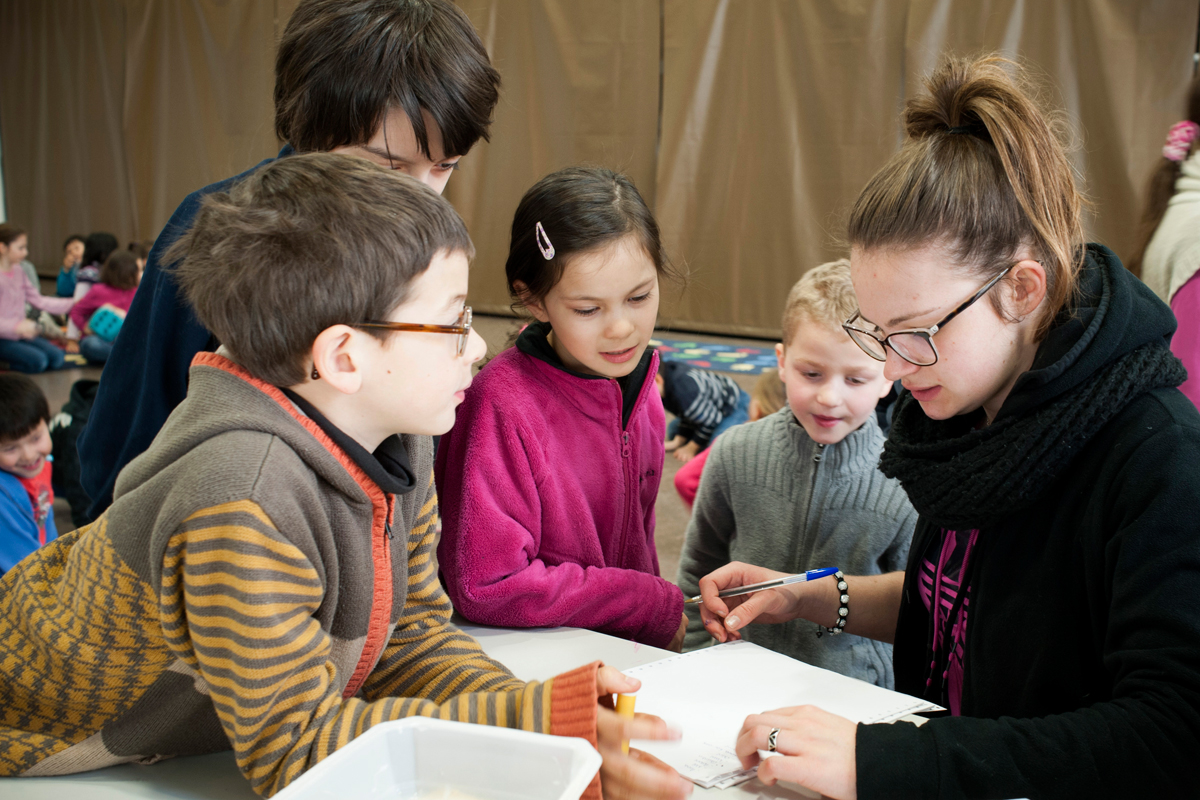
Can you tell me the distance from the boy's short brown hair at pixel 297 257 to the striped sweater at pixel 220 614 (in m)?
0.05

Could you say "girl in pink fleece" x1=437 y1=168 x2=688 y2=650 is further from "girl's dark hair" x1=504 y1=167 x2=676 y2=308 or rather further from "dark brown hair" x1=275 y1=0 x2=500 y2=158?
"dark brown hair" x1=275 y1=0 x2=500 y2=158

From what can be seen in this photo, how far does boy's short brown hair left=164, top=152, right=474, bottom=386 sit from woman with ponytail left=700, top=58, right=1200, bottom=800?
0.54 metres

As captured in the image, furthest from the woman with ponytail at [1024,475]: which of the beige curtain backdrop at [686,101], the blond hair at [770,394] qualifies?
the beige curtain backdrop at [686,101]

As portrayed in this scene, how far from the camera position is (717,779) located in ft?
3.00

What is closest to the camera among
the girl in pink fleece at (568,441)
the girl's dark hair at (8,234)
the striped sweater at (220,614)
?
the striped sweater at (220,614)

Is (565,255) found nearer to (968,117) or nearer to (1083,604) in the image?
(968,117)

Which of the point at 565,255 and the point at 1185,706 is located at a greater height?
the point at 565,255

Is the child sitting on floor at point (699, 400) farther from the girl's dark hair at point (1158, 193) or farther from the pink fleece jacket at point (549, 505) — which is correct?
the pink fleece jacket at point (549, 505)

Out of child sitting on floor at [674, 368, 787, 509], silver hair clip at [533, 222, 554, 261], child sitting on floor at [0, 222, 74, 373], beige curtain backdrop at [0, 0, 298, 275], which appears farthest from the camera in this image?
beige curtain backdrop at [0, 0, 298, 275]

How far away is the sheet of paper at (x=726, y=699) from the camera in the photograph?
95 cm

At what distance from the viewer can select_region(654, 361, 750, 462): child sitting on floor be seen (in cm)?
341

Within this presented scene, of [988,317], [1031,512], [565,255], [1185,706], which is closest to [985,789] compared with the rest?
[1185,706]

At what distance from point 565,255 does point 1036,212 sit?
756 mm

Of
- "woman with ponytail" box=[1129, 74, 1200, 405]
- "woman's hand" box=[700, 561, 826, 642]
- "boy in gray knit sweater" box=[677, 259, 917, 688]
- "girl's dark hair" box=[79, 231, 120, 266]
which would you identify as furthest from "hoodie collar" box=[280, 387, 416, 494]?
"girl's dark hair" box=[79, 231, 120, 266]
